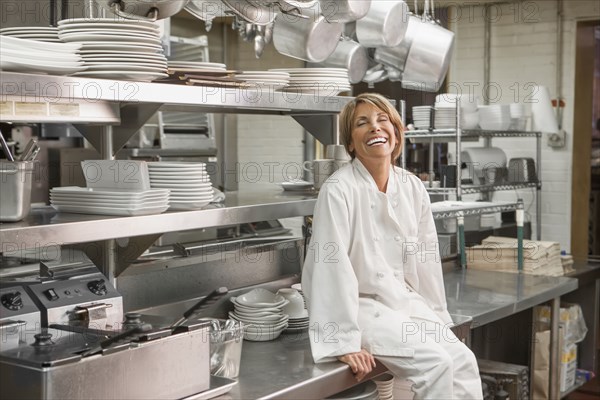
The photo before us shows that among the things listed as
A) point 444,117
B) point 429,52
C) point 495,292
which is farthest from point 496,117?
point 495,292

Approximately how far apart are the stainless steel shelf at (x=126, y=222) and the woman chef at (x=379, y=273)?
0.71 ft

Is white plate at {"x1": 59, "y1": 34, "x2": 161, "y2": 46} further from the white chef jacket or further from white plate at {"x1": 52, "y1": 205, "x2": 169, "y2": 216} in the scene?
the white chef jacket

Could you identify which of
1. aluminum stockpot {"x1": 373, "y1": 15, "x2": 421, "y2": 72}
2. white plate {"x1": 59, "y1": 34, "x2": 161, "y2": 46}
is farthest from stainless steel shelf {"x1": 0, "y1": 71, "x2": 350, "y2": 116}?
aluminum stockpot {"x1": 373, "y1": 15, "x2": 421, "y2": 72}

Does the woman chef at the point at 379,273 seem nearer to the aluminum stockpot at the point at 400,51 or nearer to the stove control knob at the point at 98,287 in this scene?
the stove control knob at the point at 98,287

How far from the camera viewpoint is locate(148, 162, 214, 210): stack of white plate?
246 cm

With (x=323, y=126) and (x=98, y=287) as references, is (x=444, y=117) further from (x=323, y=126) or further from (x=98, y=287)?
(x=98, y=287)

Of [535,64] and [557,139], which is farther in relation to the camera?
[535,64]

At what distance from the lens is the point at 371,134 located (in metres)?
2.76

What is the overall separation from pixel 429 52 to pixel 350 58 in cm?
51

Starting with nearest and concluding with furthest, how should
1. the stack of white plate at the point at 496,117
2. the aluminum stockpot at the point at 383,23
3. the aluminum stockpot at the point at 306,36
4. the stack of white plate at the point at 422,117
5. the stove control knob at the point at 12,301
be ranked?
the stove control knob at the point at 12,301 < the aluminum stockpot at the point at 306,36 < the aluminum stockpot at the point at 383,23 < the stack of white plate at the point at 422,117 < the stack of white plate at the point at 496,117

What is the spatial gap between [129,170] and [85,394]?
731 millimetres

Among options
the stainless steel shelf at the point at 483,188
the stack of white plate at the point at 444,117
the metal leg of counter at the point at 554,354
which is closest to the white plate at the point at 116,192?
the metal leg of counter at the point at 554,354

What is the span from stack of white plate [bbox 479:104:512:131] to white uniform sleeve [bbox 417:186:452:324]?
2932mm

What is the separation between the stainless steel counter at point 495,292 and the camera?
347cm
